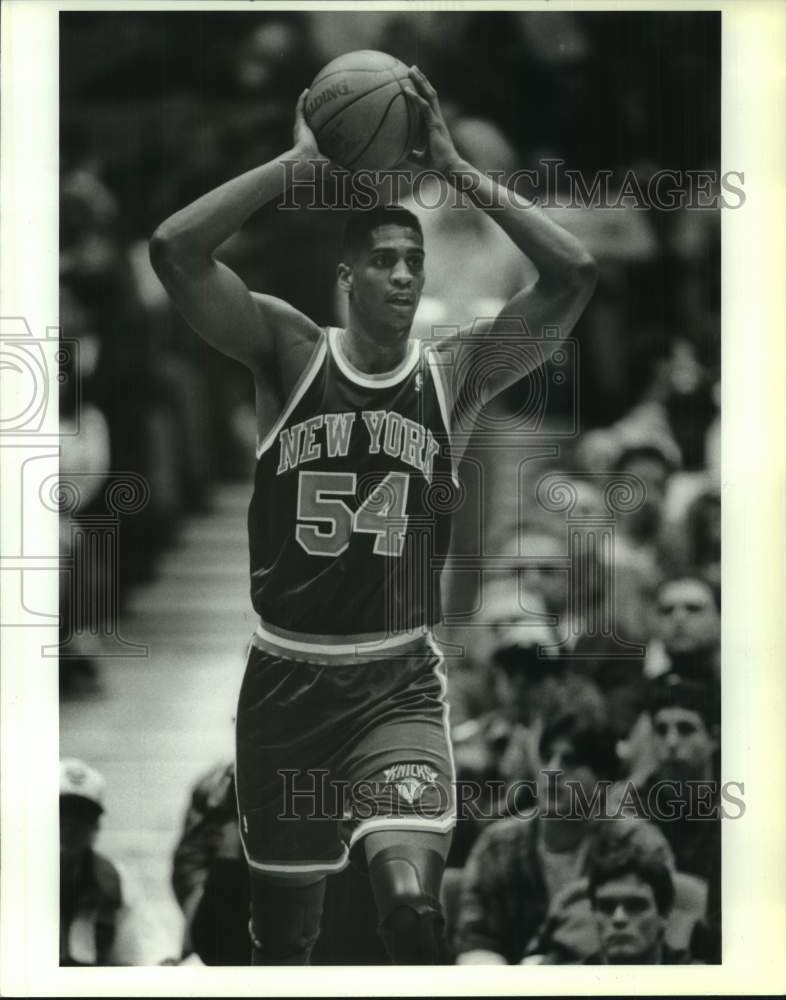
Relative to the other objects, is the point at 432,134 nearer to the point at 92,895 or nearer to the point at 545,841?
the point at 545,841

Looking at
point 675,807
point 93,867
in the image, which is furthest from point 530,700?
point 93,867

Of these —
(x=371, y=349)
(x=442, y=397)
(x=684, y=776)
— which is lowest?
(x=684, y=776)

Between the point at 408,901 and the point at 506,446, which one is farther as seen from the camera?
the point at 506,446

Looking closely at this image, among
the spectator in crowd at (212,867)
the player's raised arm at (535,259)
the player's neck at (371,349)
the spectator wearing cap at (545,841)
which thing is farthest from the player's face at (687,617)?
the spectator in crowd at (212,867)

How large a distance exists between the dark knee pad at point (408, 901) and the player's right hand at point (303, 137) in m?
2.18

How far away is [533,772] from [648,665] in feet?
1.64

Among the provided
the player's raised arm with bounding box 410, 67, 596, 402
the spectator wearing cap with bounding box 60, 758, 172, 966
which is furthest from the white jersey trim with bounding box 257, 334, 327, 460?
the spectator wearing cap with bounding box 60, 758, 172, 966

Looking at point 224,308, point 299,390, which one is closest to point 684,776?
point 299,390

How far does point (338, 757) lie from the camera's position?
12.2ft

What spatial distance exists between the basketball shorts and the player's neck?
0.88 m

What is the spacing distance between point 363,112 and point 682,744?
223cm

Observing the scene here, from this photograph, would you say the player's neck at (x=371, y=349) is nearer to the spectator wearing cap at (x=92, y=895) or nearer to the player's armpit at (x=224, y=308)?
the player's armpit at (x=224, y=308)

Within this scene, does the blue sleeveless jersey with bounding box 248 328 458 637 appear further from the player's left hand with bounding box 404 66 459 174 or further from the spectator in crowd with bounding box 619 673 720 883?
the spectator in crowd with bounding box 619 673 720 883

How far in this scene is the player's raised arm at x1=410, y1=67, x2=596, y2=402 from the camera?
12.3 ft
